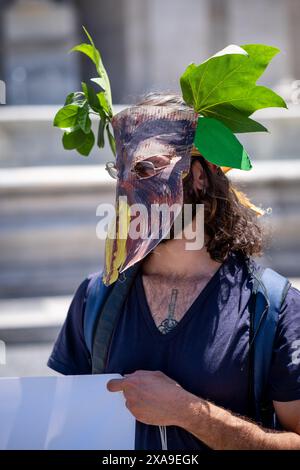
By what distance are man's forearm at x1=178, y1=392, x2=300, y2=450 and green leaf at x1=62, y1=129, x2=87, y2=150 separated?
89 centimetres

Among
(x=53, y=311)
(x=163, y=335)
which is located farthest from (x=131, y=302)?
(x=53, y=311)

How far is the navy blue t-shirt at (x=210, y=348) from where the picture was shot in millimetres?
1955

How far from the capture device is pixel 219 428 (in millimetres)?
1901

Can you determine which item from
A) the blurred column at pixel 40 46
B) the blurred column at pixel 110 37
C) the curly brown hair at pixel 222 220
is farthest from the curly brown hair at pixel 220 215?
the blurred column at pixel 40 46

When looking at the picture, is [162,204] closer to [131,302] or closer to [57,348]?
[131,302]

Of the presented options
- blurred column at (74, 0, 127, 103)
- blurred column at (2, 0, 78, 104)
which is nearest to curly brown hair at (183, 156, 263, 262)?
blurred column at (74, 0, 127, 103)

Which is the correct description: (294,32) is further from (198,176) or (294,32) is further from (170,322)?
(170,322)

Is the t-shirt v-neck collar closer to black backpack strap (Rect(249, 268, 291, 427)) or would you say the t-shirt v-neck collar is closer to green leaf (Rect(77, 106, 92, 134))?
black backpack strap (Rect(249, 268, 291, 427))

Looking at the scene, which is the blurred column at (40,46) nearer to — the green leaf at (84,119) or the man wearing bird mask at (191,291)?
the green leaf at (84,119)

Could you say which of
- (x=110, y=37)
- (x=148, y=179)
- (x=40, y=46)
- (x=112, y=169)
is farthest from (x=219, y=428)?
(x=40, y=46)

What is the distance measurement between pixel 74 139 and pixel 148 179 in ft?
1.29

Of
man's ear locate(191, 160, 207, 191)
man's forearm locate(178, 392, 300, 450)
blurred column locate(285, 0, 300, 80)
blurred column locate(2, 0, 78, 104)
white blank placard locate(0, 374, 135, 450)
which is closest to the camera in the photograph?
man's forearm locate(178, 392, 300, 450)

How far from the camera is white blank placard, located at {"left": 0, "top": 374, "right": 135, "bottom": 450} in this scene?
6.55 ft

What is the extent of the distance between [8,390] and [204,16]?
10.6m
